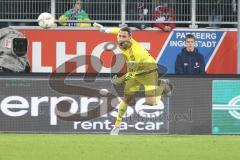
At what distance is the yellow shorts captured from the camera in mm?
14312

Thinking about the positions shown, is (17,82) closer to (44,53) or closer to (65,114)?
(65,114)

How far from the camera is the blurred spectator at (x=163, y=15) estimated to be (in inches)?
704

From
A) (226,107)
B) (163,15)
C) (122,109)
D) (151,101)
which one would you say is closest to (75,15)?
(163,15)

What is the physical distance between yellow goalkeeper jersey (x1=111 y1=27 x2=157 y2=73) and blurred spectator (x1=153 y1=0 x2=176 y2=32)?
3.73 metres

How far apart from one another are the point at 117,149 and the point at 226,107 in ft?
14.9

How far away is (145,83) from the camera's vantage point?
1439cm

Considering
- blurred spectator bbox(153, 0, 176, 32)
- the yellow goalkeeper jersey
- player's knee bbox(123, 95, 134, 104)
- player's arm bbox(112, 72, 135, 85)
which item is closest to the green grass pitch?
player's knee bbox(123, 95, 134, 104)

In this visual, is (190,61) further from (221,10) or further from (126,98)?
(126,98)

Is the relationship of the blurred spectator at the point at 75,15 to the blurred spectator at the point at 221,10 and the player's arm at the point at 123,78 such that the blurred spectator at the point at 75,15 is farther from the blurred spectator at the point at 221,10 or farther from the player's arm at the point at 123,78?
the player's arm at the point at 123,78

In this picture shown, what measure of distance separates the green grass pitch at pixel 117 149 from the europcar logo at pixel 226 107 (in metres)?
2.12

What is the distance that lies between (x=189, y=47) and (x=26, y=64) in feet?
12.5

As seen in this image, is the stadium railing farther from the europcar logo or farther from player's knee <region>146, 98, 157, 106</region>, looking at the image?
player's knee <region>146, 98, 157, 106</region>

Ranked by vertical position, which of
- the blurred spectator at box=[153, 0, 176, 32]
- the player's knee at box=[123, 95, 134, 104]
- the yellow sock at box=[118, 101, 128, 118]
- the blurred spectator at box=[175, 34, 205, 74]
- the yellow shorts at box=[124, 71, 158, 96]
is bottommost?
the yellow sock at box=[118, 101, 128, 118]

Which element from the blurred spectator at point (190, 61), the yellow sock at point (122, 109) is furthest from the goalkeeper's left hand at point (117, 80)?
the blurred spectator at point (190, 61)
